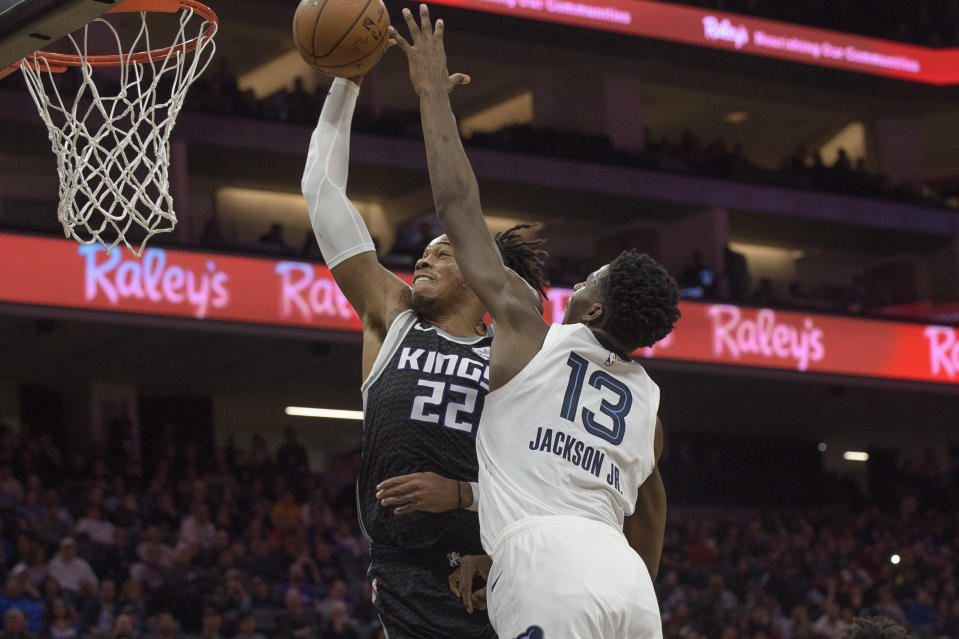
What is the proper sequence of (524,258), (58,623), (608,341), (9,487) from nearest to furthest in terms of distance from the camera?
(608,341) < (524,258) < (58,623) < (9,487)

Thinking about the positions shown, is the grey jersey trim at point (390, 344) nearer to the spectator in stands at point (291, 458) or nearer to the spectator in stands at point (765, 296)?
the spectator in stands at point (291, 458)

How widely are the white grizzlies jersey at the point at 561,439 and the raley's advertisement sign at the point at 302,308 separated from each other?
10077mm

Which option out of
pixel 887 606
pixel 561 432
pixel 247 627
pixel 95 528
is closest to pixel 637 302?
pixel 561 432

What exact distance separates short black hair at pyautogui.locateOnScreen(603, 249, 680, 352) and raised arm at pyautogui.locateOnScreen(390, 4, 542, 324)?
206 mm

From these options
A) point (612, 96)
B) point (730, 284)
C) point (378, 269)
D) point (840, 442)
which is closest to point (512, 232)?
point (378, 269)

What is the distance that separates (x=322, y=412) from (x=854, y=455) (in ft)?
35.4

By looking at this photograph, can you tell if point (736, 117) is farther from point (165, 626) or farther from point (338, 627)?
point (165, 626)

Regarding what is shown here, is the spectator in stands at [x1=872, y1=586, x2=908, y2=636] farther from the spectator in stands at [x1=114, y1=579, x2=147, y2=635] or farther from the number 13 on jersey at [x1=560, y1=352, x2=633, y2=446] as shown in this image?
the number 13 on jersey at [x1=560, y1=352, x2=633, y2=446]

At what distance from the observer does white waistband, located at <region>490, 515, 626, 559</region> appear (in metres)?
3.21

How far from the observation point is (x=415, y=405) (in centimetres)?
386

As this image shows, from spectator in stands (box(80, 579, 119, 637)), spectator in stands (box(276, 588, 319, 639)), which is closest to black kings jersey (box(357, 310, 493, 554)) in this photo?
spectator in stands (box(80, 579, 119, 637))

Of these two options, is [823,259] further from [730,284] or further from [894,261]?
[730,284]

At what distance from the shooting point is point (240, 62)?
21.3 m

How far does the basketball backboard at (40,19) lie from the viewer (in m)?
3.57
